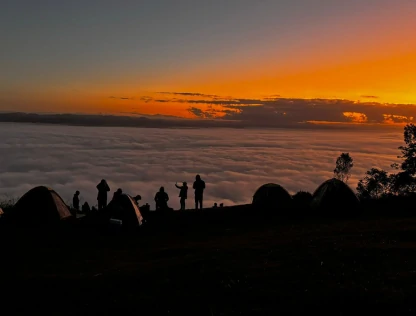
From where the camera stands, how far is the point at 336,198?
2598cm

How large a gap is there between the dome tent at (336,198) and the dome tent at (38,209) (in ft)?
48.2

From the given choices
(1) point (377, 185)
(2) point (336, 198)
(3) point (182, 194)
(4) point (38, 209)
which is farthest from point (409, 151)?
(4) point (38, 209)

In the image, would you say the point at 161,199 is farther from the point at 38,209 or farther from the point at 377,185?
the point at 377,185

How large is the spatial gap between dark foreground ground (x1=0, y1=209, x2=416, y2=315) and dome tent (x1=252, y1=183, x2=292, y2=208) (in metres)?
7.19

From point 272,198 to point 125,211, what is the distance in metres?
9.54

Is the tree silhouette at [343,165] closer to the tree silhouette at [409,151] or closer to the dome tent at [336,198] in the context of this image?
the tree silhouette at [409,151]

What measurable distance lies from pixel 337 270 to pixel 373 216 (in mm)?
14952

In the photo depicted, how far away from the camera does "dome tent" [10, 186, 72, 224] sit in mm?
22453

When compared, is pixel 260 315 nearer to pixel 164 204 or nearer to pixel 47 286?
pixel 47 286

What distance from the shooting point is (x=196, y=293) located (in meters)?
10.7

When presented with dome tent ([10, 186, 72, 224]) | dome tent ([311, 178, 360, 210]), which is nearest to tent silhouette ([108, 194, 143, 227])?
dome tent ([10, 186, 72, 224])

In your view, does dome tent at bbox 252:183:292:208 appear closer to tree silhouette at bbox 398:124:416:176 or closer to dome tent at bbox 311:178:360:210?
dome tent at bbox 311:178:360:210

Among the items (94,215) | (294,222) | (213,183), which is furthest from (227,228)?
(213,183)

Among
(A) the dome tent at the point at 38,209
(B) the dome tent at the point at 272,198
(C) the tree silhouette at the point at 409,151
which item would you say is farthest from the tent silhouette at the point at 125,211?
(C) the tree silhouette at the point at 409,151
